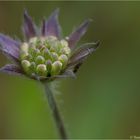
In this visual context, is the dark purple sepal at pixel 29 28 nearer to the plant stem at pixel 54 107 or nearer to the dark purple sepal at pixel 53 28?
the dark purple sepal at pixel 53 28

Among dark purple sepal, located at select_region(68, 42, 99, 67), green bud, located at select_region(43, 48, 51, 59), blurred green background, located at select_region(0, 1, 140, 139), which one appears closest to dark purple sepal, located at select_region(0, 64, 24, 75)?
green bud, located at select_region(43, 48, 51, 59)

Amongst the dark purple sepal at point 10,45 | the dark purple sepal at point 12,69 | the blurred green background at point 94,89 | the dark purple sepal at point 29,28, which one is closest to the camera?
the dark purple sepal at point 12,69

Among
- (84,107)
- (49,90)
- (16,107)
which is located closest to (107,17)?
(84,107)

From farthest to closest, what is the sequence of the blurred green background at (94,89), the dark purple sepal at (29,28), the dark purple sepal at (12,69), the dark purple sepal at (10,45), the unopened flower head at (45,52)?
1. the blurred green background at (94,89)
2. the dark purple sepal at (29,28)
3. the dark purple sepal at (10,45)
4. the unopened flower head at (45,52)
5. the dark purple sepal at (12,69)

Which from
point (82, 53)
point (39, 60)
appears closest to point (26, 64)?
point (39, 60)

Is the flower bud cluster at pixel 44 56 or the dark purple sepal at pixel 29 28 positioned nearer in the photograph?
the flower bud cluster at pixel 44 56

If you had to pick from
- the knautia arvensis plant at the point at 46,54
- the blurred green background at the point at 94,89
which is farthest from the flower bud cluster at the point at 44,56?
the blurred green background at the point at 94,89

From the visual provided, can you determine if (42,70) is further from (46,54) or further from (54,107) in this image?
(54,107)

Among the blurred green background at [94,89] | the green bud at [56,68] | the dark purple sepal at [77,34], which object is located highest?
the dark purple sepal at [77,34]
